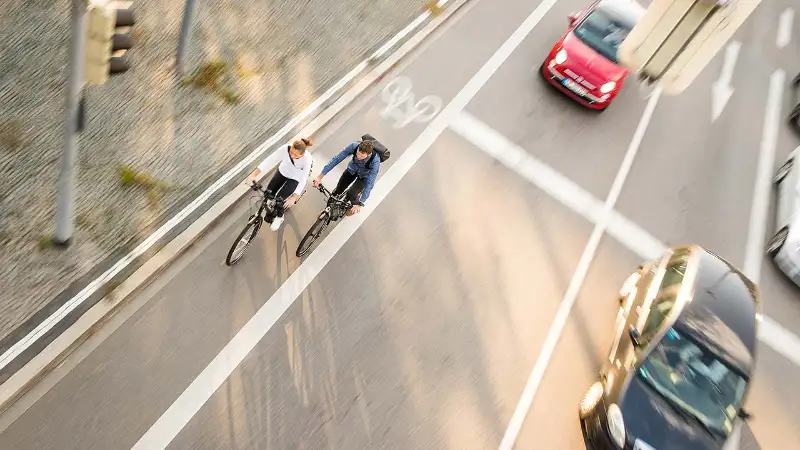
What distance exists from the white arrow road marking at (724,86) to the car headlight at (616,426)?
791 cm

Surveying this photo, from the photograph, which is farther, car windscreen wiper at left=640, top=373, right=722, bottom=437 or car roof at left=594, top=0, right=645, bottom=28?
car roof at left=594, top=0, right=645, bottom=28

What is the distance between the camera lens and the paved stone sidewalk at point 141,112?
6887mm

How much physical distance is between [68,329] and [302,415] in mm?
2850

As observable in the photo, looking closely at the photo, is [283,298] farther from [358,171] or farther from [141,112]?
[141,112]

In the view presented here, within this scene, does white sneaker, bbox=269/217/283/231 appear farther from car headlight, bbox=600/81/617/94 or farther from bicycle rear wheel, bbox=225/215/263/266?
car headlight, bbox=600/81/617/94

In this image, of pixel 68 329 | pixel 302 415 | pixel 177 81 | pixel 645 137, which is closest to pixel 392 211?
pixel 302 415

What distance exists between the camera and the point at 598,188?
1015cm

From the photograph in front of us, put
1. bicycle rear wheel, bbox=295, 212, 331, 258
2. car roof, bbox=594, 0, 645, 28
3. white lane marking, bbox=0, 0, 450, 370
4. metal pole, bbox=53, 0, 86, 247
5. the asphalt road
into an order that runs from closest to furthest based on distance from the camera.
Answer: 1. metal pole, bbox=53, 0, 86, 247
2. white lane marking, bbox=0, 0, 450, 370
3. the asphalt road
4. bicycle rear wheel, bbox=295, 212, 331, 258
5. car roof, bbox=594, 0, 645, 28

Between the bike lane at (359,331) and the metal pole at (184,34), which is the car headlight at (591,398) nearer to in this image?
the bike lane at (359,331)

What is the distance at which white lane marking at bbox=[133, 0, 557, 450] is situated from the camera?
6.32m

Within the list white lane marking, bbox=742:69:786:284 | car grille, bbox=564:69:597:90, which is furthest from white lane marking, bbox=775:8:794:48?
car grille, bbox=564:69:597:90

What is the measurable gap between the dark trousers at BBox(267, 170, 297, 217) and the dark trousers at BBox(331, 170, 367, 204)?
64 cm

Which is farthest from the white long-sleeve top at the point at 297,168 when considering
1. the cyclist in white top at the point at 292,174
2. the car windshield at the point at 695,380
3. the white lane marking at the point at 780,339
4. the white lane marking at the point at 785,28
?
the white lane marking at the point at 785,28

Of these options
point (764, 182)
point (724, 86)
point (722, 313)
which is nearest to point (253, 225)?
point (722, 313)
